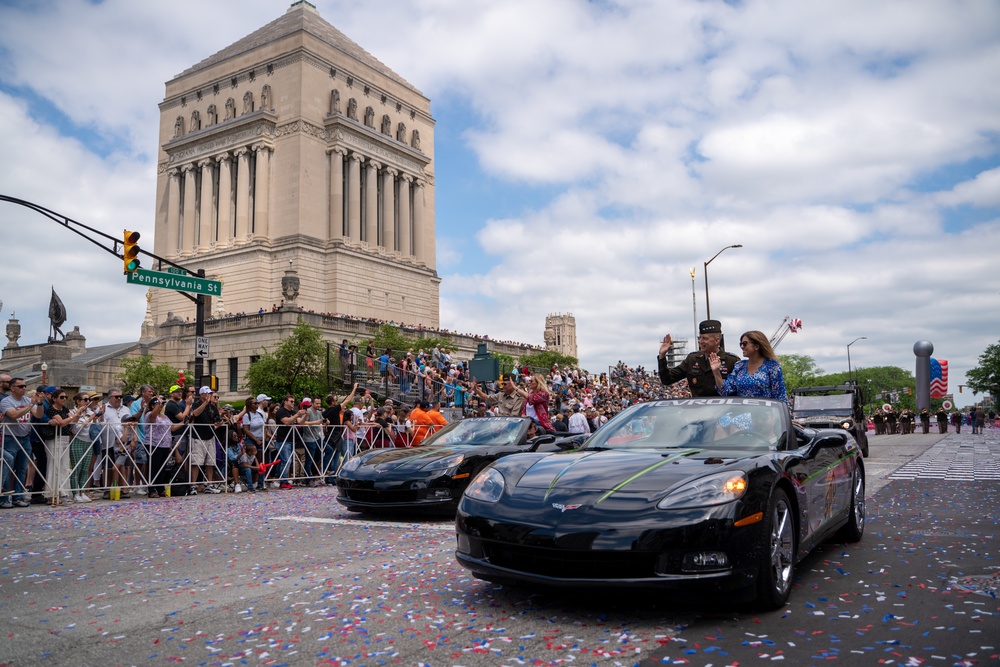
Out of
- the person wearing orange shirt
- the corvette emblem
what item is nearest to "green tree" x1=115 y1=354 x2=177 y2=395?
the person wearing orange shirt

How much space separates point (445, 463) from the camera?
977cm

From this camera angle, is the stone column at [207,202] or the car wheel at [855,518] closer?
the car wheel at [855,518]

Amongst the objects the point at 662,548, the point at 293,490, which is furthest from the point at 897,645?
the point at 293,490

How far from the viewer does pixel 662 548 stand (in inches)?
171

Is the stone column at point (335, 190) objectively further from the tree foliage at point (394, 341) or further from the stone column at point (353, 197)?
the tree foliage at point (394, 341)

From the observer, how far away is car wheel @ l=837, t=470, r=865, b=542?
23.4 ft

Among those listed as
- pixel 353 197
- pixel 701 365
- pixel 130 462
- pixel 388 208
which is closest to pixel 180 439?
pixel 130 462

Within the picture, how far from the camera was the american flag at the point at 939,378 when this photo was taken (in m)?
77.4

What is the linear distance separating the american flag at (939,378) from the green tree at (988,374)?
105 inches

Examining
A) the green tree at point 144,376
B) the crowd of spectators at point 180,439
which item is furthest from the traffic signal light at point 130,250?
the green tree at point 144,376

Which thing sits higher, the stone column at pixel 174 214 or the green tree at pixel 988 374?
the stone column at pixel 174 214

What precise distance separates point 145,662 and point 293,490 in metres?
11.2

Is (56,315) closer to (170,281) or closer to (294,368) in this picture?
(294,368)

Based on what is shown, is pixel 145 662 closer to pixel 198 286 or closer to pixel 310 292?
pixel 198 286
